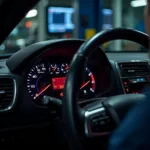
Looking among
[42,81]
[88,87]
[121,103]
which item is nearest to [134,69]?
[88,87]

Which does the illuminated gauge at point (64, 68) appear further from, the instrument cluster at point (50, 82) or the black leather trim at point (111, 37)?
the black leather trim at point (111, 37)

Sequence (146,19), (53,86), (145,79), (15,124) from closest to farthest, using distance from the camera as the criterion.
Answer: (146,19) → (15,124) → (53,86) → (145,79)

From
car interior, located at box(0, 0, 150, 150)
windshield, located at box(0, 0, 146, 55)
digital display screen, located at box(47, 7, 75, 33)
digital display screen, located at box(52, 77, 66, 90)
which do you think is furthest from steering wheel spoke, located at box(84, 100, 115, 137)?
digital display screen, located at box(47, 7, 75, 33)

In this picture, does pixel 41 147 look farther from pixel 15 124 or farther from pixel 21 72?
pixel 21 72

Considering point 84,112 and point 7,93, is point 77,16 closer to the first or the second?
point 7,93

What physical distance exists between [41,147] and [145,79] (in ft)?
1.93

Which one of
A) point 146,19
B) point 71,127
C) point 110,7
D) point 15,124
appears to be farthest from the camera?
point 110,7

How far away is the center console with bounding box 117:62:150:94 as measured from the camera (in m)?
1.95

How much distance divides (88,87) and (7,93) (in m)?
0.35

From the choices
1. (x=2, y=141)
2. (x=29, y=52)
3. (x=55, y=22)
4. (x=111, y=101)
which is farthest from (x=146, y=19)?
(x=55, y=22)

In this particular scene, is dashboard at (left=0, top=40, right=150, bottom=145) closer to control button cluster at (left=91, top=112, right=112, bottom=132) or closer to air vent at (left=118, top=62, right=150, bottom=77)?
air vent at (left=118, top=62, right=150, bottom=77)

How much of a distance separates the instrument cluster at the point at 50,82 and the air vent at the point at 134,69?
0.19 metres

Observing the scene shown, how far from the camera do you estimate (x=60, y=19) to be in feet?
19.0

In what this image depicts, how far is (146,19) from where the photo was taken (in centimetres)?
75
